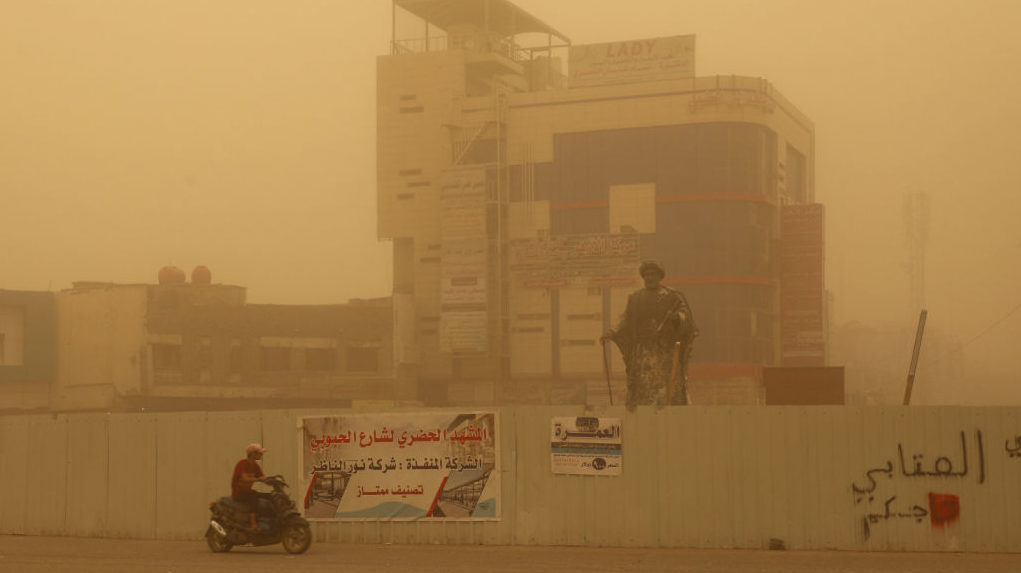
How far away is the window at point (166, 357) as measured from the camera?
99250 millimetres

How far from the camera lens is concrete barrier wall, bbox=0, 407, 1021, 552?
20.2 metres

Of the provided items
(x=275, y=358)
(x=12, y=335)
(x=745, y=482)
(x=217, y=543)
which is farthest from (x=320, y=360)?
(x=745, y=482)

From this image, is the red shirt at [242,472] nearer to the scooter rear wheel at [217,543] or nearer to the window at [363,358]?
the scooter rear wheel at [217,543]

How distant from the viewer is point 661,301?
24.8 meters

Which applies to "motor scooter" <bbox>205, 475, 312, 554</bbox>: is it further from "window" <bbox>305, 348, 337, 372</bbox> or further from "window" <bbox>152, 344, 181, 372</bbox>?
"window" <bbox>305, 348, 337, 372</bbox>

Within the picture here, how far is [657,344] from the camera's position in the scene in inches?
973

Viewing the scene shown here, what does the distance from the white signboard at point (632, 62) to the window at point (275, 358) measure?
3213cm

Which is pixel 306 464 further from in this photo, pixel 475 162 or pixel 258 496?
pixel 475 162

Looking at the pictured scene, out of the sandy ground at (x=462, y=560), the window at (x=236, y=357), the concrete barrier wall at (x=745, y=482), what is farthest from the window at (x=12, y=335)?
the sandy ground at (x=462, y=560)

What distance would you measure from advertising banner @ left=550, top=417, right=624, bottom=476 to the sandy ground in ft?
4.10

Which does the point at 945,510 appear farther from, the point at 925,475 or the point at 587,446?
the point at 587,446

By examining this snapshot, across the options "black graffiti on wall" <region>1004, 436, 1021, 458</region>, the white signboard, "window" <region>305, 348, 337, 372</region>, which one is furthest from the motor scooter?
the white signboard


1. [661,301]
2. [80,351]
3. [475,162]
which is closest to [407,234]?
[475,162]

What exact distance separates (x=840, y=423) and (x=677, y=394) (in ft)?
14.7
